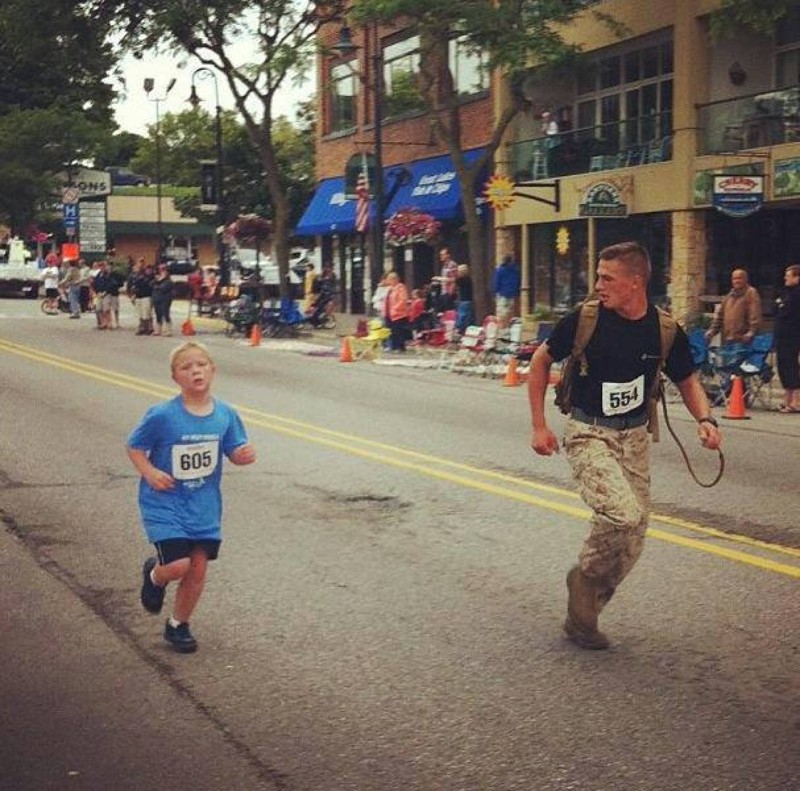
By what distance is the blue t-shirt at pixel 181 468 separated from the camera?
246 inches

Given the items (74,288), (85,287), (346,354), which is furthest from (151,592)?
(85,287)

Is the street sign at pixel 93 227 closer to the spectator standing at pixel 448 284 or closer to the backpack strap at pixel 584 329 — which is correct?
the spectator standing at pixel 448 284

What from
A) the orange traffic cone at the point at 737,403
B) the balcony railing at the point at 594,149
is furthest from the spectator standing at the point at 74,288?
the orange traffic cone at the point at 737,403

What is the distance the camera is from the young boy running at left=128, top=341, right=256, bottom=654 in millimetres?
6242

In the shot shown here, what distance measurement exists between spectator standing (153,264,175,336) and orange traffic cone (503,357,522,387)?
1325 centimetres

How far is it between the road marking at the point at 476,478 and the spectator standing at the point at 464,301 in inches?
431

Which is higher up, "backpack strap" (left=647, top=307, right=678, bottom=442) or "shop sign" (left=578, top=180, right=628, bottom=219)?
"shop sign" (left=578, top=180, right=628, bottom=219)

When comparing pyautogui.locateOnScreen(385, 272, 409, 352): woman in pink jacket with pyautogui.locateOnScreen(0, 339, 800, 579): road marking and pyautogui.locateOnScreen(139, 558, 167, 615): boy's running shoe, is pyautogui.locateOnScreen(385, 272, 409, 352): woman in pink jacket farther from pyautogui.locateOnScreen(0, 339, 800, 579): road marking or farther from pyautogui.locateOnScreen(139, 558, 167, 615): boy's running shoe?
pyautogui.locateOnScreen(139, 558, 167, 615): boy's running shoe

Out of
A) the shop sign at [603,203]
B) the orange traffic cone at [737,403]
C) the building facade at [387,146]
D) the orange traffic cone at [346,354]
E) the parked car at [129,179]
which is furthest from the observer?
the parked car at [129,179]

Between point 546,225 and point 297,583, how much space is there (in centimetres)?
2670

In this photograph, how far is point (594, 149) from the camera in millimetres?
31500

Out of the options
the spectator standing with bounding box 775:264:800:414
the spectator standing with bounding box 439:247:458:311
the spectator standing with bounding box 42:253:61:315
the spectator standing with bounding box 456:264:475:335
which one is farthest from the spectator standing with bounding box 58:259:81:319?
the spectator standing with bounding box 775:264:800:414

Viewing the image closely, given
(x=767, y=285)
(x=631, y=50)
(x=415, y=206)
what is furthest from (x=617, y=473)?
(x=415, y=206)

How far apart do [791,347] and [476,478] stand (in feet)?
24.5
